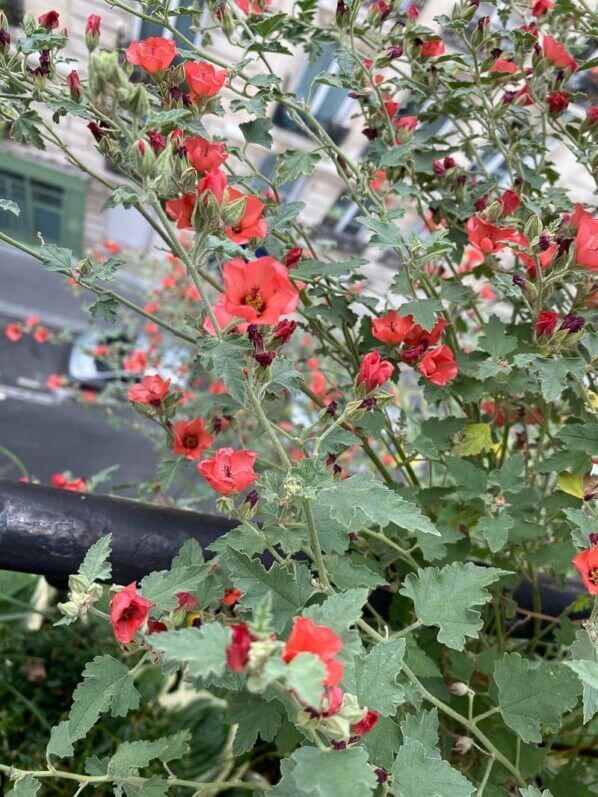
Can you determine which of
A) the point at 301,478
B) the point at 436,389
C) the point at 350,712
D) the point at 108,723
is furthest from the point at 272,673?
the point at 108,723

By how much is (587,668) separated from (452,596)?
0.20 meters

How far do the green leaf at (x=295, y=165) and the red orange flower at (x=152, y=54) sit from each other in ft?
0.78

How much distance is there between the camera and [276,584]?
0.64m

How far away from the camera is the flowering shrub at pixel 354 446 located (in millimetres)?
574

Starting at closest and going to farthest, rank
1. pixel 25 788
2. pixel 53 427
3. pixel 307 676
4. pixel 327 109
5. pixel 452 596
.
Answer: pixel 307 676
pixel 25 788
pixel 452 596
pixel 53 427
pixel 327 109

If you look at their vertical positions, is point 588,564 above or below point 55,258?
above

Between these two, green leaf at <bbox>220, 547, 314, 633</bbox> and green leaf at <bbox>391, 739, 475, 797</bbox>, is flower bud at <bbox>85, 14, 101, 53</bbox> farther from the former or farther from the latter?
green leaf at <bbox>391, 739, 475, 797</bbox>

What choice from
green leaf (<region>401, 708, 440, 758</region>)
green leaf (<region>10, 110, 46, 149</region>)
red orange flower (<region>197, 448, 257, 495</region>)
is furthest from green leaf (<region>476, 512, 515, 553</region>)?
green leaf (<region>10, 110, 46, 149</region>)

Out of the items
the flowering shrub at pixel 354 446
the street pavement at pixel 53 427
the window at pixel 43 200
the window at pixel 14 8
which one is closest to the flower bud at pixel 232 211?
the flowering shrub at pixel 354 446

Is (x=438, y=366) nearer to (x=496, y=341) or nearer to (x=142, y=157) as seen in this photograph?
(x=496, y=341)

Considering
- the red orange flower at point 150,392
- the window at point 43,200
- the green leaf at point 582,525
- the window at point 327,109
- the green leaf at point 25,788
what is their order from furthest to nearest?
1. the window at point 43,200
2. the window at point 327,109
3. the red orange flower at point 150,392
4. the green leaf at point 582,525
5. the green leaf at point 25,788

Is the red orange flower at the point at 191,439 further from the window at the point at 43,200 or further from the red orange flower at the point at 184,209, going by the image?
the window at the point at 43,200

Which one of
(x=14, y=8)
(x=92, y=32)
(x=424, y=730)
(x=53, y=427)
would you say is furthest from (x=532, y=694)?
(x=14, y=8)

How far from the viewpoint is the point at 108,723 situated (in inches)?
50.3
